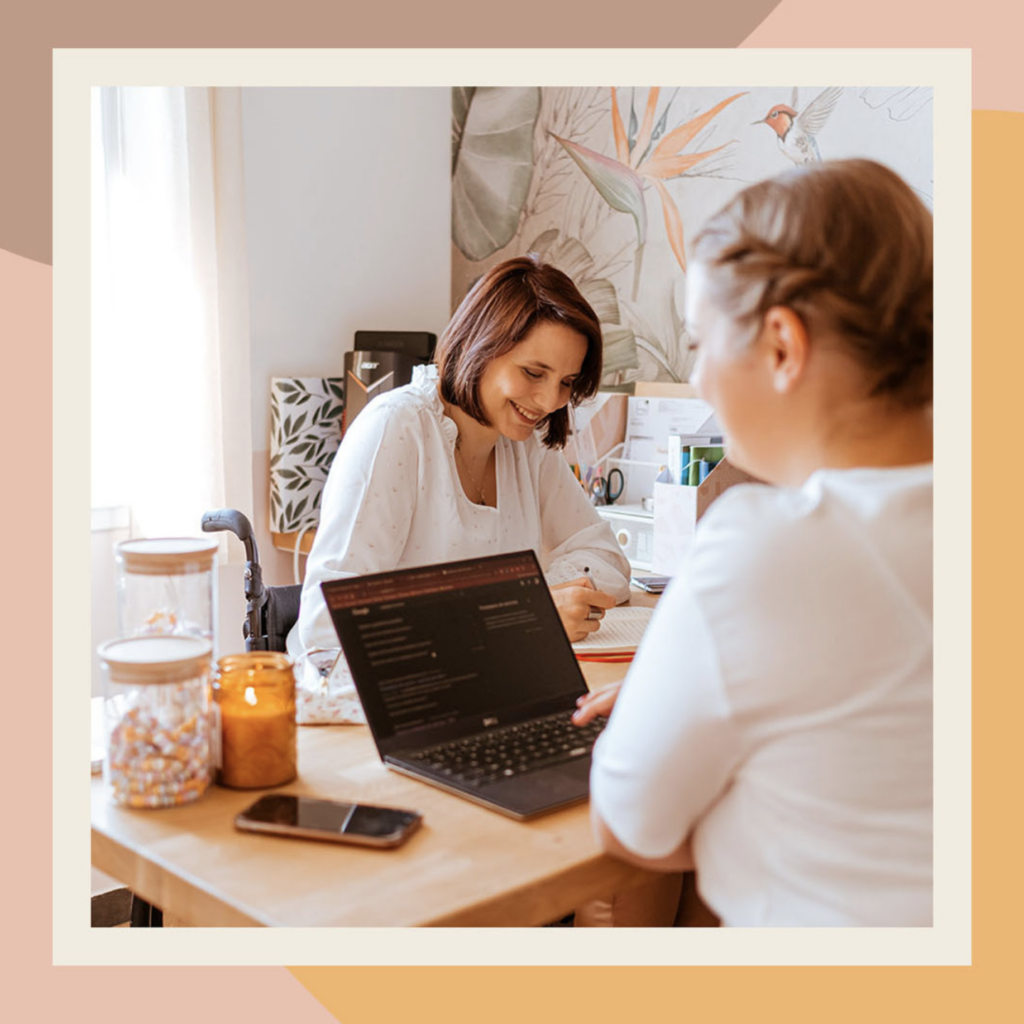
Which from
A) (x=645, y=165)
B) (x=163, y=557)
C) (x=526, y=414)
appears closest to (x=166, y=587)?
(x=163, y=557)

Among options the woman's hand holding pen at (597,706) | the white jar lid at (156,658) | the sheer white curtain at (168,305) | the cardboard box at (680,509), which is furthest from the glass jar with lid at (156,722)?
the sheer white curtain at (168,305)

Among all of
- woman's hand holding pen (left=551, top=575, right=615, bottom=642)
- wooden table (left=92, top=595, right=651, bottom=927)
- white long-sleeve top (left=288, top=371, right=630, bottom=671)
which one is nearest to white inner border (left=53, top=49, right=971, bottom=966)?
wooden table (left=92, top=595, right=651, bottom=927)

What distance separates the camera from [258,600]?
6.75ft

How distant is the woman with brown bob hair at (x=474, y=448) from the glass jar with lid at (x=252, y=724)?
0.69 metres

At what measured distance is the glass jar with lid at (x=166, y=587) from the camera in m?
1.08

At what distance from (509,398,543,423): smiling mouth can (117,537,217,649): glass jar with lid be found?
0.97m

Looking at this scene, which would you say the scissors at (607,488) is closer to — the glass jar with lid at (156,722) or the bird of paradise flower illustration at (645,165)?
the bird of paradise flower illustration at (645,165)

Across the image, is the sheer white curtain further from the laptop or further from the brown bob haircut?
the laptop

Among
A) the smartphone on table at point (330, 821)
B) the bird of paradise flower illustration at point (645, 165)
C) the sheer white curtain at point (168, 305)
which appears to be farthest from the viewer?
the bird of paradise flower illustration at point (645, 165)

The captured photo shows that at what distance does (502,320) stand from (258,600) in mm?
679

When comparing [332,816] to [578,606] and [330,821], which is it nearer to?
[330,821]

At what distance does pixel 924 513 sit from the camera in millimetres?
777

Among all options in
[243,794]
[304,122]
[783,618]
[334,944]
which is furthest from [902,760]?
[304,122]
